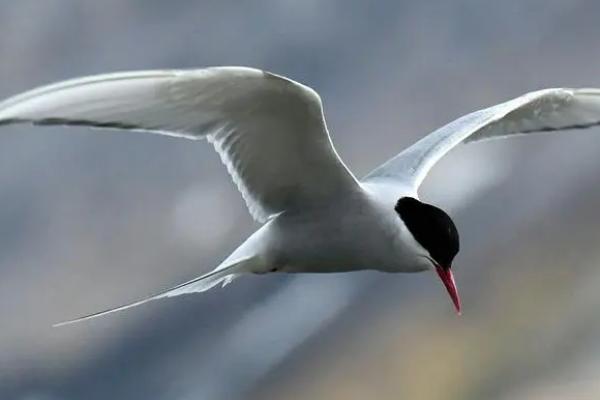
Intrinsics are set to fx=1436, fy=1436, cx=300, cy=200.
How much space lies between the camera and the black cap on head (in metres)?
2.28

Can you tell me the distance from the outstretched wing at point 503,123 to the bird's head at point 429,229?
8.0 inches

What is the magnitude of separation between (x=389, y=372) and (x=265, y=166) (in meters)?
4.39

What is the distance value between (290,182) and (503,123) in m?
0.67

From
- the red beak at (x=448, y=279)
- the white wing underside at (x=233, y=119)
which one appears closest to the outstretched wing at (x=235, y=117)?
the white wing underside at (x=233, y=119)

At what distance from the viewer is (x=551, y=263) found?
7.06 m

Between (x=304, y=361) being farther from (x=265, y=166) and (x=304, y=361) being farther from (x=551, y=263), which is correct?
(x=265, y=166)

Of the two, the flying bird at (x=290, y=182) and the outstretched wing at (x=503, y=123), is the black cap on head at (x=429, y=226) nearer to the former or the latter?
the flying bird at (x=290, y=182)

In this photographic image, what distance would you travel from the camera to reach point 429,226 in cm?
228

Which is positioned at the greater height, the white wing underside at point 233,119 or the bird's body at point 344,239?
the white wing underside at point 233,119

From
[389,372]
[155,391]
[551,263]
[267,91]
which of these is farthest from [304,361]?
[267,91]

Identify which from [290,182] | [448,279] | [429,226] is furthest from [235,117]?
[448,279]

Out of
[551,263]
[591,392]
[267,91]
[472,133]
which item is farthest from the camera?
[551,263]

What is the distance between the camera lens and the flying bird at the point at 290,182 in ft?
6.56

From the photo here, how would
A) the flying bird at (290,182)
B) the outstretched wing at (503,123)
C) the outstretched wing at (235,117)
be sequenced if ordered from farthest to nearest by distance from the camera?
the outstretched wing at (503,123) → the flying bird at (290,182) → the outstretched wing at (235,117)
